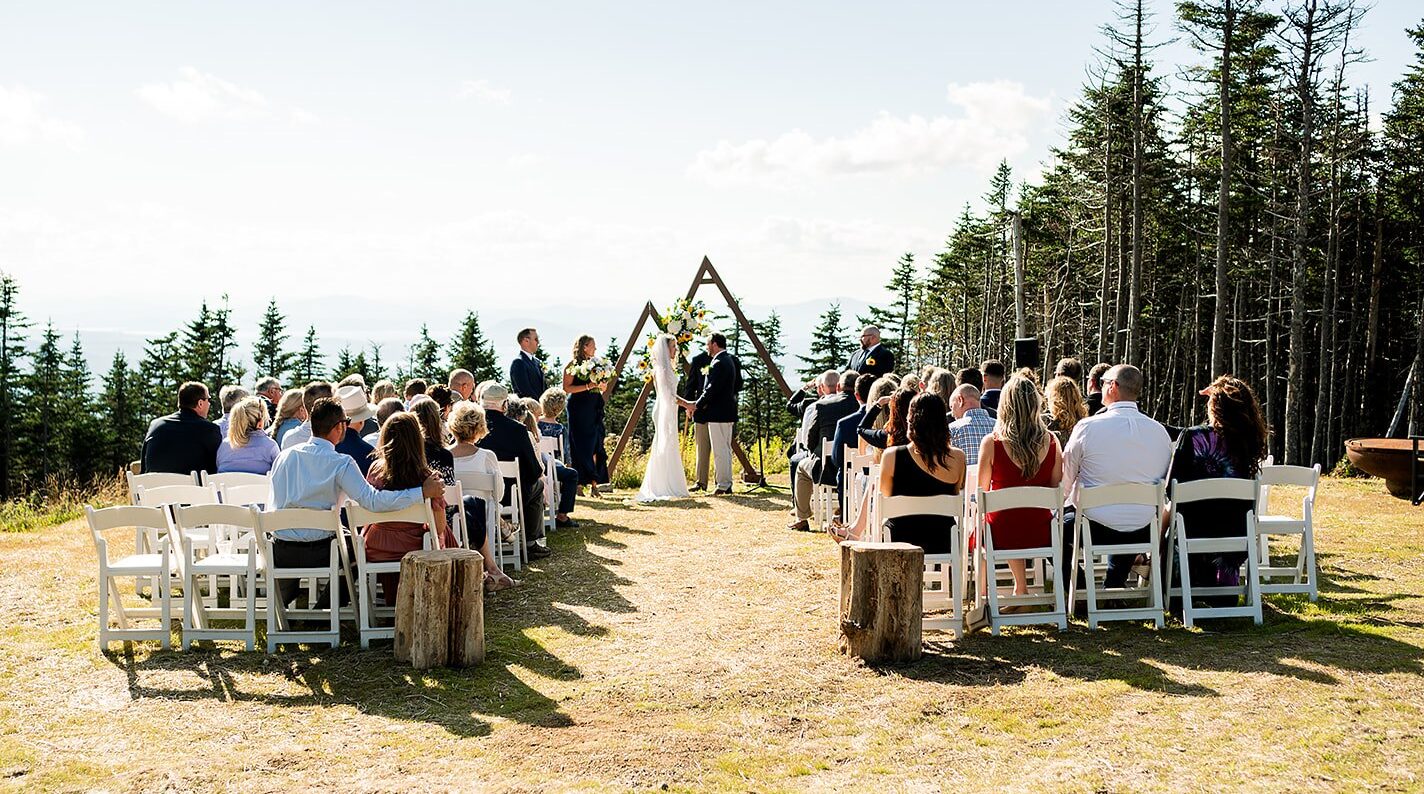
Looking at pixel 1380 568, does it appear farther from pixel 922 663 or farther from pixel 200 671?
pixel 200 671

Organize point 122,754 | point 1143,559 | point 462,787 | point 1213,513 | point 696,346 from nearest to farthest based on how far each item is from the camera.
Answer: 1. point 462,787
2. point 122,754
3. point 1213,513
4. point 1143,559
5. point 696,346

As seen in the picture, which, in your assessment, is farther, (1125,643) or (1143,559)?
(1143,559)

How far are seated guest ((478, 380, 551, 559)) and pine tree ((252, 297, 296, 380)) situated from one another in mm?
71167

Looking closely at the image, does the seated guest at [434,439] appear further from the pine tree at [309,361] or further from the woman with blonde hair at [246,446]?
the pine tree at [309,361]

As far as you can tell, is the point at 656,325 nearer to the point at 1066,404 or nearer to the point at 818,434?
the point at 818,434

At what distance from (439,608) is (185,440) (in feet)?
12.0

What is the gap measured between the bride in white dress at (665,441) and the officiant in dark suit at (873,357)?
8.20 feet

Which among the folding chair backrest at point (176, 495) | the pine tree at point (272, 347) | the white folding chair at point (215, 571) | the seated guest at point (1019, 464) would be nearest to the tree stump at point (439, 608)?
the white folding chair at point (215, 571)

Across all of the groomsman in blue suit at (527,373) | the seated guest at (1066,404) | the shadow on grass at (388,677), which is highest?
the groomsman in blue suit at (527,373)

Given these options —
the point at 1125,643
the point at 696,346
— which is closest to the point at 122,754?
the point at 1125,643

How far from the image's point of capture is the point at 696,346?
1473cm

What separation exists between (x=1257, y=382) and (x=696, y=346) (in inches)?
1158

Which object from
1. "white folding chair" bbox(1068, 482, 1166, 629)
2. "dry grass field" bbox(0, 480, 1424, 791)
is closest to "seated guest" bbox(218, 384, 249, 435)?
"dry grass field" bbox(0, 480, 1424, 791)

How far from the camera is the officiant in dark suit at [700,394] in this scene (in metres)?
14.6
